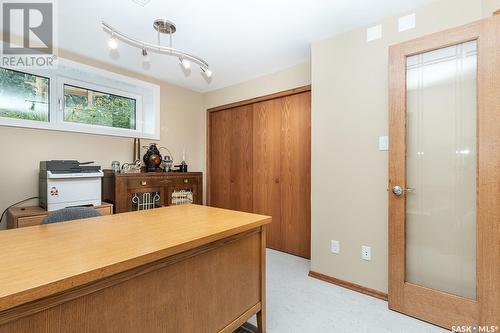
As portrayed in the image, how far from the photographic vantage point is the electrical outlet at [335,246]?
2430 mm

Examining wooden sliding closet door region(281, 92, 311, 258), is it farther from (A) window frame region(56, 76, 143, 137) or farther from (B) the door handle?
(A) window frame region(56, 76, 143, 137)

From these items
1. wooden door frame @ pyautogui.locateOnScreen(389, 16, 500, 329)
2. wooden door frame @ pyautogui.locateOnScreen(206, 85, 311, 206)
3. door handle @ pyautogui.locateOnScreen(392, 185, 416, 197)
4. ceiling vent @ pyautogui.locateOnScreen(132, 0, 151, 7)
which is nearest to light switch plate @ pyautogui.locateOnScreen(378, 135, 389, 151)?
door handle @ pyautogui.locateOnScreen(392, 185, 416, 197)

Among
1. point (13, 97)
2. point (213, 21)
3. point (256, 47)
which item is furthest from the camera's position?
point (256, 47)

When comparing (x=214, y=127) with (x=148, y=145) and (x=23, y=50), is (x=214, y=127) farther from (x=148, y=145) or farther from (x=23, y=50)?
(x=23, y=50)

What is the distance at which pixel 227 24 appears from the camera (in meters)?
2.32

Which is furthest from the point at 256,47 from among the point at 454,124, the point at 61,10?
the point at 454,124

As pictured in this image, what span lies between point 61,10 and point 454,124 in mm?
3307

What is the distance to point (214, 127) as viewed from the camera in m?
4.32

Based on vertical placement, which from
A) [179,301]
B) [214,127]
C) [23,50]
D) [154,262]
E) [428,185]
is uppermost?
[23,50]

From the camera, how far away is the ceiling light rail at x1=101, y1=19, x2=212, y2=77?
5.39 feet

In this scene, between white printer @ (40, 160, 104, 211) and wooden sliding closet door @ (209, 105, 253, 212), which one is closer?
white printer @ (40, 160, 104, 211)

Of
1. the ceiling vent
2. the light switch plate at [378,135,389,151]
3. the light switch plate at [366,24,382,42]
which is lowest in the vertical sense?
the light switch plate at [378,135,389,151]

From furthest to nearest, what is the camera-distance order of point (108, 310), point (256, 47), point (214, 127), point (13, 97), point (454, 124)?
point (214, 127), point (256, 47), point (13, 97), point (454, 124), point (108, 310)

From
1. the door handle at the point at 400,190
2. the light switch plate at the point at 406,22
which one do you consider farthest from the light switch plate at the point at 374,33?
the door handle at the point at 400,190
